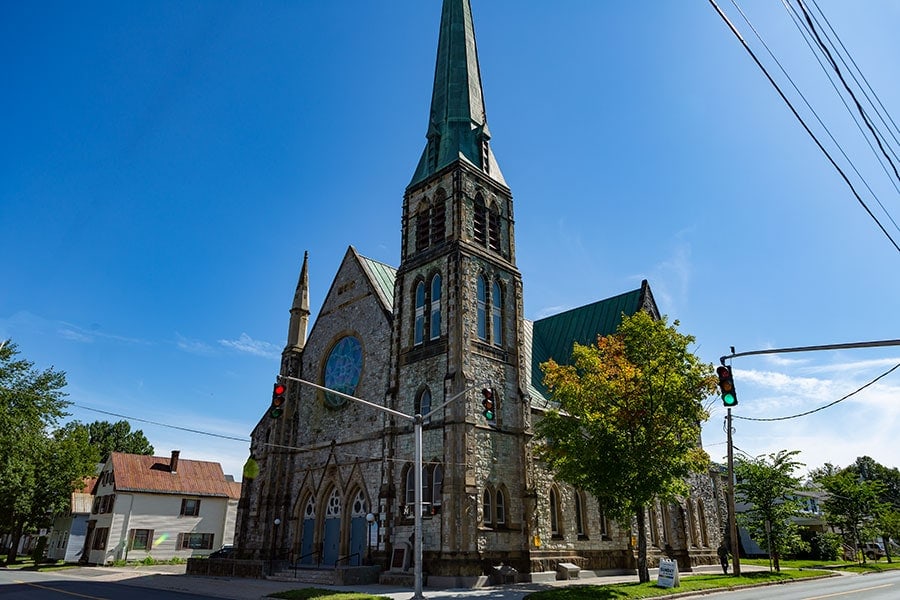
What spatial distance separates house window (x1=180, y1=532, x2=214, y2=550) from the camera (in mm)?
46312

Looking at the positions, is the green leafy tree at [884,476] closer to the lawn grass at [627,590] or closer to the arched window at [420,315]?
the lawn grass at [627,590]

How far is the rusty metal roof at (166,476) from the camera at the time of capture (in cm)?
4525

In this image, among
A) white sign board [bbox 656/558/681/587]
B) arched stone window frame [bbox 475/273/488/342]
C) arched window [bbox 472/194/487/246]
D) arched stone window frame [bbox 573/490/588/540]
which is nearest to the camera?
white sign board [bbox 656/558/681/587]

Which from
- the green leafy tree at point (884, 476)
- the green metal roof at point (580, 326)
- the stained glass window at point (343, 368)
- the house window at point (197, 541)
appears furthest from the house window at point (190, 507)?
the green leafy tree at point (884, 476)

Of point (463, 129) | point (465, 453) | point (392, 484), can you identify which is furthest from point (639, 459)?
point (463, 129)

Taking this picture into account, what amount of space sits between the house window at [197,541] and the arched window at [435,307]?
106 ft

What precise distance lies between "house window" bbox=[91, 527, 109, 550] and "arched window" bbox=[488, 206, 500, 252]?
3684 cm

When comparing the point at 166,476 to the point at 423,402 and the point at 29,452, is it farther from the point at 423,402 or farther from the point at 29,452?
the point at 423,402

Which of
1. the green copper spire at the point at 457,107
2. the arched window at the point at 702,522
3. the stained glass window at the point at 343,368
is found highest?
the green copper spire at the point at 457,107

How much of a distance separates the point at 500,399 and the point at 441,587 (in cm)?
853

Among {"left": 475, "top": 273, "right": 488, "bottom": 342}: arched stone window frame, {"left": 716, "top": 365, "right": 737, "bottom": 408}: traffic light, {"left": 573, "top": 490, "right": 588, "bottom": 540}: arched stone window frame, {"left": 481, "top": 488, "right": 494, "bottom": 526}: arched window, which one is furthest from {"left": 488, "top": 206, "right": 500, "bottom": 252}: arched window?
{"left": 716, "top": 365, "right": 737, "bottom": 408}: traffic light

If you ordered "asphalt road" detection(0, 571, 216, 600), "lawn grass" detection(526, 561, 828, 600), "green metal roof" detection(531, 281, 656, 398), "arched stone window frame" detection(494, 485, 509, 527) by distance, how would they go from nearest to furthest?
1. "lawn grass" detection(526, 561, 828, 600)
2. "asphalt road" detection(0, 571, 216, 600)
3. "arched stone window frame" detection(494, 485, 509, 527)
4. "green metal roof" detection(531, 281, 656, 398)

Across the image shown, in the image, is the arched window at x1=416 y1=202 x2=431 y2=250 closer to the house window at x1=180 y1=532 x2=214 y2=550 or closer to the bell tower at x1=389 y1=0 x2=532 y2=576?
the bell tower at x1=389 y1=0 x2=532 y2=576

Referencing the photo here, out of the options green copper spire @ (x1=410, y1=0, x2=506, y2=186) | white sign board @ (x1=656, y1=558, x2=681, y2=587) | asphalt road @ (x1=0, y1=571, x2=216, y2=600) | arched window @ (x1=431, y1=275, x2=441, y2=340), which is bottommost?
asphalt road @ (x1=0, y1=571, x2=216, y2=600)
